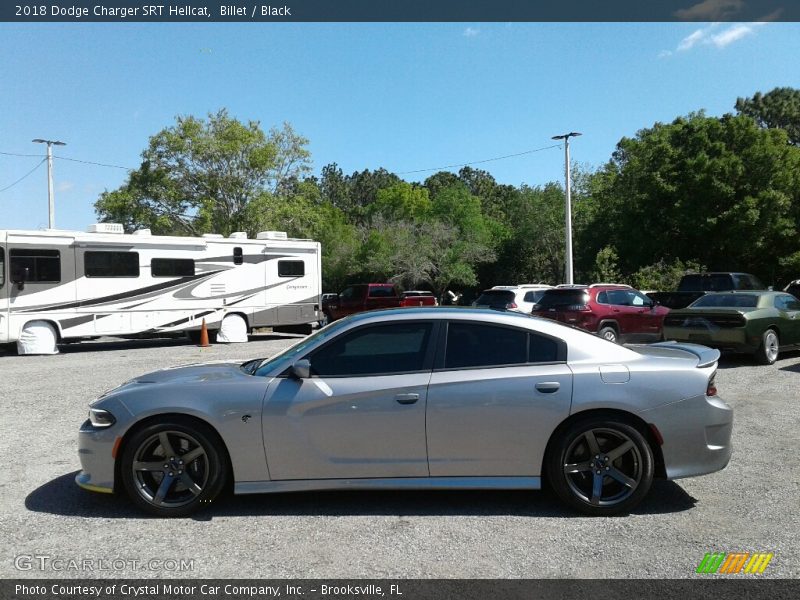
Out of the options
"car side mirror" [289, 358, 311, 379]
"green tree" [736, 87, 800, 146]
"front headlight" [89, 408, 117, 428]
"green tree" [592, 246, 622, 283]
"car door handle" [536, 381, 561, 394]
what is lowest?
"front headlight" [89, 408, 117, 428]

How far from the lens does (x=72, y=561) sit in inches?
161

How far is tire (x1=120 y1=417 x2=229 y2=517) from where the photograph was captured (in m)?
4.82

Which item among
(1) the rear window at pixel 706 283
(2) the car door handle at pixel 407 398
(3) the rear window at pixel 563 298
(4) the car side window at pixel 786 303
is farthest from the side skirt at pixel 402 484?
(1) the rear window at pixel 706 283

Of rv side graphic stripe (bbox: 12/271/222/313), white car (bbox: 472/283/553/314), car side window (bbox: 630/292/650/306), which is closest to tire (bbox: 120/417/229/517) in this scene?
rv side graphic stripe (bbox: 12/271/222/313)

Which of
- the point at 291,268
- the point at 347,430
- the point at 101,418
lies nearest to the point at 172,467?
the point at 101,418

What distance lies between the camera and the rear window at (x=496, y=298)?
58.3 ft

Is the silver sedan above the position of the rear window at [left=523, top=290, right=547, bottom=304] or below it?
below

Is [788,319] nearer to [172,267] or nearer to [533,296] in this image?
[533,296]

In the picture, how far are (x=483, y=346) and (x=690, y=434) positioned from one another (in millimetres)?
1591

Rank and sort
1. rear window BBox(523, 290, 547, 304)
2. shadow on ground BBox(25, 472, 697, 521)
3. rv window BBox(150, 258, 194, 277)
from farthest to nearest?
rv window BBox(150, 258, 194, 277)
rear window BBox(523, 290, 547, 304)
shadow on ground BBox(25, 472, 697, 521)

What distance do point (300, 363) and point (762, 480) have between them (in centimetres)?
395

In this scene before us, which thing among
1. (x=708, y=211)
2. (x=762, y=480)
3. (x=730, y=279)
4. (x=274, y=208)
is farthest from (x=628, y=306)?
(x=274, y=208)

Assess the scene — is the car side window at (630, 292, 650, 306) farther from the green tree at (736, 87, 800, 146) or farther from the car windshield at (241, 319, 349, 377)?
the green tree at (736, 87, 800, 146)

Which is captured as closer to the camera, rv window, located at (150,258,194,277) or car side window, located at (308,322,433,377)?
car side window, located at (308,322,433,377)
